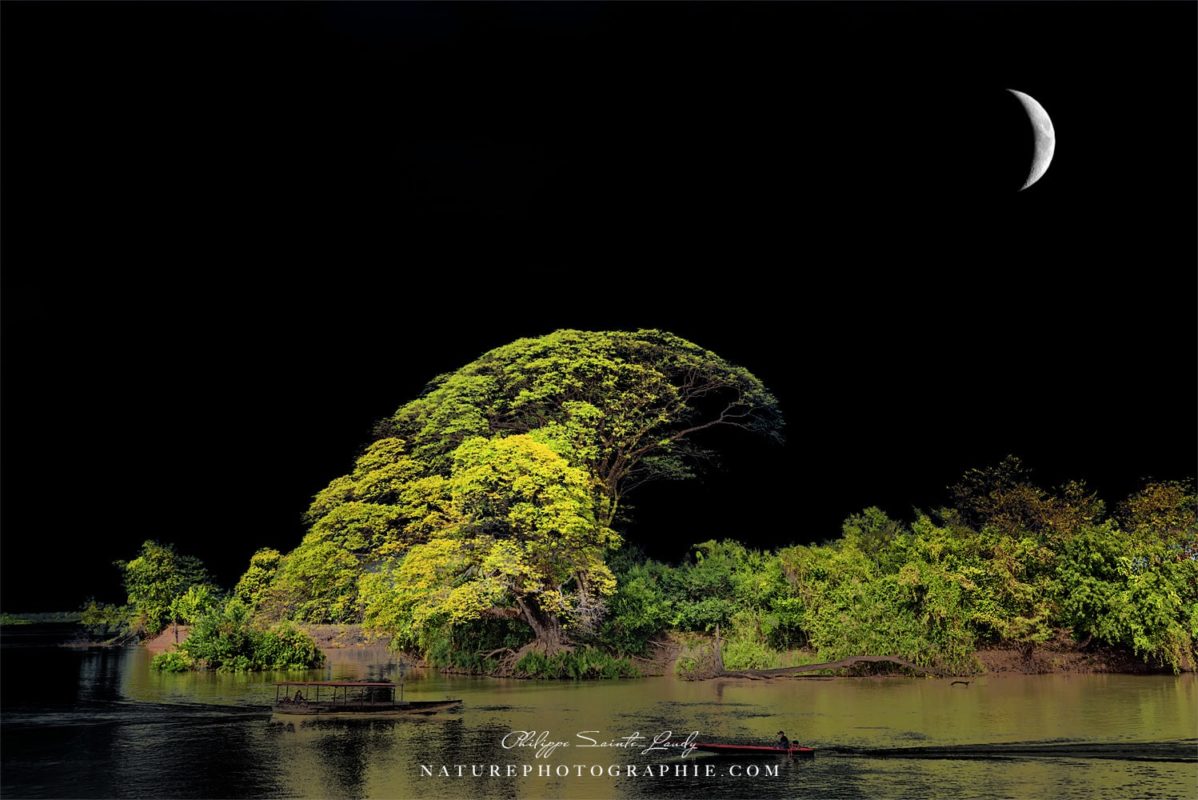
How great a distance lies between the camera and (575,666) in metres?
33.9

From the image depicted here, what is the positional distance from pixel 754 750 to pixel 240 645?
82.1 ft

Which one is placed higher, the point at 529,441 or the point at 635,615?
the point at 529,441

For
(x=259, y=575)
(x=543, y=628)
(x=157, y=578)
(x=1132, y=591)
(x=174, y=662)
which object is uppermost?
(x=157, y=578)

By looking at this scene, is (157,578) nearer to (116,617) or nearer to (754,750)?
(116,617)

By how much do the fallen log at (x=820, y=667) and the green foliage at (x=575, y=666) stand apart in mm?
3288

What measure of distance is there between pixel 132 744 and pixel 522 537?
13.6 metres

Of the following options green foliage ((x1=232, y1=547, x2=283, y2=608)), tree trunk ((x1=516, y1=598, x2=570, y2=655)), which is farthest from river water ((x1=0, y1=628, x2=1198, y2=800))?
green foliage ((x1=232, y1=547, x2=283, y2=608))

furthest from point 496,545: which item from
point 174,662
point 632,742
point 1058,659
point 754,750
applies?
point 1058,659

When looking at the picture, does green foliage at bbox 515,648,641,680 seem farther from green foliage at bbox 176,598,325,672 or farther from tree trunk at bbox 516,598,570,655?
green foliage at bbox 176,598,325,672

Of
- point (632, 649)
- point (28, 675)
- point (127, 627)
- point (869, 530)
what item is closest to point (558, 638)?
point (632, 649)

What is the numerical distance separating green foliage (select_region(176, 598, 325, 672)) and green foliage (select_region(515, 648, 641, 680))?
905cm

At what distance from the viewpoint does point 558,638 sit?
34688 millimetres

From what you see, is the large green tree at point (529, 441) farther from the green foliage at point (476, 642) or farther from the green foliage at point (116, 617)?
the green foliage at point (116, 617)

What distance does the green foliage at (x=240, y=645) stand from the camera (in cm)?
3797
